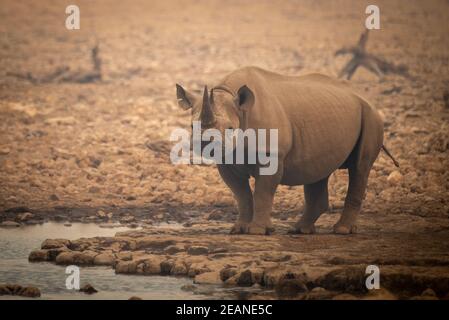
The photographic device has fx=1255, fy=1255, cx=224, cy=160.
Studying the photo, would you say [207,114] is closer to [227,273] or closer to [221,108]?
[221,108]

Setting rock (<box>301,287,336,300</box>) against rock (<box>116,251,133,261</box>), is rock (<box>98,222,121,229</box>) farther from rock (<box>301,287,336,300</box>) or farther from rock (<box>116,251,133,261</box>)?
rock (<box>301,287,336,300</box>)

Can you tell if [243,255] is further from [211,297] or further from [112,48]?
[112,48]

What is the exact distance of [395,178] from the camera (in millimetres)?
15711

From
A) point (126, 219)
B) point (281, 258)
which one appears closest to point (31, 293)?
point (281, 258)

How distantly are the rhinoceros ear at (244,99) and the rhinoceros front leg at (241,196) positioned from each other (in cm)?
79

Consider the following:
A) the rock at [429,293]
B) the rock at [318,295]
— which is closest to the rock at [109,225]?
the rock at [318,295]

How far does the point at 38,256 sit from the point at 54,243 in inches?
10.8

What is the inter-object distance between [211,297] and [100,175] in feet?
20.3

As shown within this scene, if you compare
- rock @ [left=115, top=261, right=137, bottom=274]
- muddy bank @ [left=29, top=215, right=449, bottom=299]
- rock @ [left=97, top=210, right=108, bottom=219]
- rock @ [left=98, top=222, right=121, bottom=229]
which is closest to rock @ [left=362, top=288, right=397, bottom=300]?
muddy bank @ [left=29, top=215, right=449, bottom=299]

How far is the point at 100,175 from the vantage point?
16438mm

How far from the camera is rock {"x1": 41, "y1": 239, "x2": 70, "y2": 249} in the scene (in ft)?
40.1

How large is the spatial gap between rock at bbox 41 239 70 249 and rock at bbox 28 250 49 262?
7.2 inches

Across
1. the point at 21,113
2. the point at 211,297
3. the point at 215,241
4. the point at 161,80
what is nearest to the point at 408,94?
the point at 161,80

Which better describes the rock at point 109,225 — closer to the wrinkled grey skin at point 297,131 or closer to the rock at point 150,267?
the wrinkled grey skin at point 297,131
